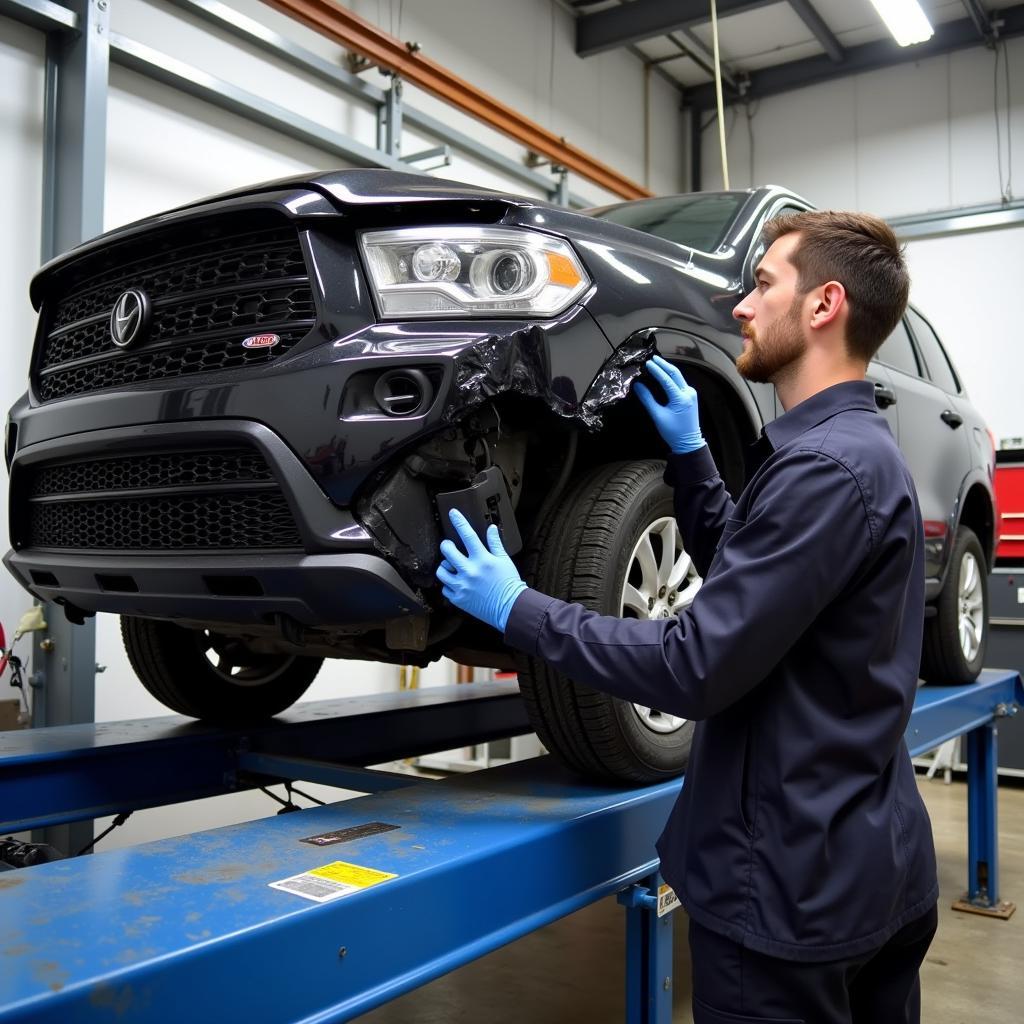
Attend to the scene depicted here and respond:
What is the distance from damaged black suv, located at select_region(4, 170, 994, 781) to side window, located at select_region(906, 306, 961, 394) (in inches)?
74.5

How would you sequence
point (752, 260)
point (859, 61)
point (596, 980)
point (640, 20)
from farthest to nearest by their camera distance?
1. point (859, 61)
2. point (640, 20)
3. point (596, 980)
4. point (752, 260)

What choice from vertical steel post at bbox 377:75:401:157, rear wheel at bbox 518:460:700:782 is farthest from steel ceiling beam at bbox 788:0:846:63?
rear wheel at bbox 518:460:700:782

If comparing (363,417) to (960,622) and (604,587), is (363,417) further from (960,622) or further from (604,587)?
(960,622)

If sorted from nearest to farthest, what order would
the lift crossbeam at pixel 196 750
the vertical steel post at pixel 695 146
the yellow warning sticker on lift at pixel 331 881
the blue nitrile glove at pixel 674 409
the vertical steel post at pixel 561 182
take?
the yellow warning sticker on lift at pixel 331 881
the blue nitrile glove at pixel 674 409
the lift crossbeam at pixel 196 750
the vertical steel post at pixel 561 182
the vertical steel post at pixel 695 146

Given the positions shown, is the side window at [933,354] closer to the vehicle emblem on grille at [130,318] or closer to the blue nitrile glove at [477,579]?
the blue nitrile glove at [477,579]

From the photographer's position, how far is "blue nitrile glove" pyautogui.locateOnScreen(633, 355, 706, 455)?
1713 millimetres

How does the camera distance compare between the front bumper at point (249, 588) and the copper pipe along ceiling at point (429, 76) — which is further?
the copper pipe along ceiling at point (429, 76)

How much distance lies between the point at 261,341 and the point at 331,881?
2.56 feet

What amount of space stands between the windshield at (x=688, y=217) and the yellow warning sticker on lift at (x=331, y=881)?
1490 millimetres

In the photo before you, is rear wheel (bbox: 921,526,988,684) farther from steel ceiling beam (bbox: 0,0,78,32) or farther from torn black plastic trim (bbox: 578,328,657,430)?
steel ceiling beam (bbox: 0,0,78,32)

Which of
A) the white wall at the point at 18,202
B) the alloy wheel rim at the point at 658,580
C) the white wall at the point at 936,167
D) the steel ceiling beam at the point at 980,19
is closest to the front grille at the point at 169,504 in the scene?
the alloy wheel rim at the point at 658,580

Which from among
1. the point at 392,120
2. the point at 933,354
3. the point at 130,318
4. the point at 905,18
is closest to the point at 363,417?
the point at 130,318

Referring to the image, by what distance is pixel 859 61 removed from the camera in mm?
8375

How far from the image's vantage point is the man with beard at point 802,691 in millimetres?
1201
